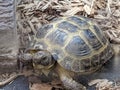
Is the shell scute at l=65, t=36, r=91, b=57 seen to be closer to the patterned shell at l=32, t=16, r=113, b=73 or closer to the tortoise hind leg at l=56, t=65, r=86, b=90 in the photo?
the patterned shell at l=32, t=16, r=113, b=73

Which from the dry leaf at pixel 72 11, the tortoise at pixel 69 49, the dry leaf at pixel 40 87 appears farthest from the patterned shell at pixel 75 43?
the dry leaf at pixel 72 11

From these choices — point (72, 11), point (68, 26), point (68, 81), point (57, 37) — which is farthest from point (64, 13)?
point (68, 81)

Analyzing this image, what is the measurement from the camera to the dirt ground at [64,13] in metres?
3.71

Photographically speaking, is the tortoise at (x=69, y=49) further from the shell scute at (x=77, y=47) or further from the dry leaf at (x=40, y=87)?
the dry leaf at (x=40, y=87)

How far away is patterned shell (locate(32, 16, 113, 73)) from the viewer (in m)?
3.14

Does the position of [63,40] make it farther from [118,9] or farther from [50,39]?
[118,9]

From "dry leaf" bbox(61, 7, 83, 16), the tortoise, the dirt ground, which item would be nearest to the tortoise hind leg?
the tortoise

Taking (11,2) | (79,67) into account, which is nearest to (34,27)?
(11,2)

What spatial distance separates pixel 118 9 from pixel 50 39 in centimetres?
113

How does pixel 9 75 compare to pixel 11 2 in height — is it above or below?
below

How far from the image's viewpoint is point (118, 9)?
4031mm

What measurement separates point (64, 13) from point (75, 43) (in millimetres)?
760

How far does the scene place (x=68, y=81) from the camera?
318 cm

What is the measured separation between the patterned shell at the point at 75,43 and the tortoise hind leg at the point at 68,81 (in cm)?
9
